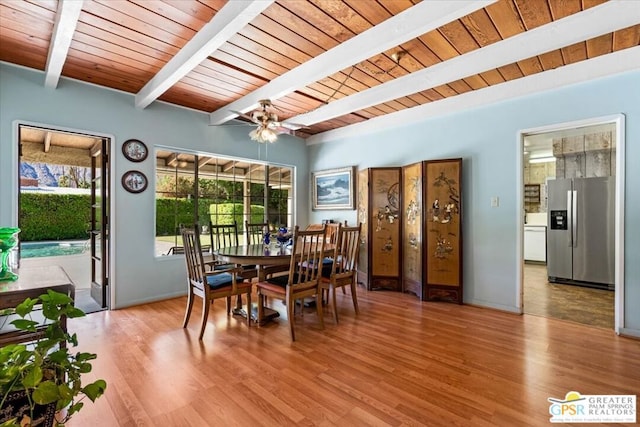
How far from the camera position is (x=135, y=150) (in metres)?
3.75

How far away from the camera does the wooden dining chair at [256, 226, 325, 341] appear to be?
2.69 metres

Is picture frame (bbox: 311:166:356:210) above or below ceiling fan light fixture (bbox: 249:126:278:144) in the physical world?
below

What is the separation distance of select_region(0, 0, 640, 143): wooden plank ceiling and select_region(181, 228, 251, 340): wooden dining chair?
1.60 metres

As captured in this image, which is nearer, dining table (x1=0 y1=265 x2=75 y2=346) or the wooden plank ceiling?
dining table (x1=0 y1=265 x2=75 y2=346)

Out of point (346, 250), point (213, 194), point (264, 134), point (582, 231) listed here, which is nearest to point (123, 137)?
point (213, 194)

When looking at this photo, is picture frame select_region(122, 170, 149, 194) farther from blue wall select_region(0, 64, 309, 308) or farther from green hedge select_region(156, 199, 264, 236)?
green hedge select_region(156, 199, 264, 236)

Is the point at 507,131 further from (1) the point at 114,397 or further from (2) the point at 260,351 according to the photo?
(1) the point at 114,397

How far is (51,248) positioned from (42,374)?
8218mm

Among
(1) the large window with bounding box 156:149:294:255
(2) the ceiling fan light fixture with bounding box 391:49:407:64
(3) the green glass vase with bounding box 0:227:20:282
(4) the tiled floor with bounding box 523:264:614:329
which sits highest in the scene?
(2) the ceiling fan light fixture with bounding box 391:49:407:64

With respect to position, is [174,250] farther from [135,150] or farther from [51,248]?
[51,248]

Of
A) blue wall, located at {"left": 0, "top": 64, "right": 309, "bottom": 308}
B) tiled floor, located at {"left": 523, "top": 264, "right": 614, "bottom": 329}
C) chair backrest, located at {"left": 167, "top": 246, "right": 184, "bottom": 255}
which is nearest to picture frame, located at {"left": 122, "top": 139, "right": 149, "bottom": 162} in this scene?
blue wall, located at {"left": 0, "top": 64, "right": 309, "bottom": 308}

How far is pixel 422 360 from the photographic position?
2320mm

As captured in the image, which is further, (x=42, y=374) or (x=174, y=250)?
(x=174, y=250)

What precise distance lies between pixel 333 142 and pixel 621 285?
4.19 m
